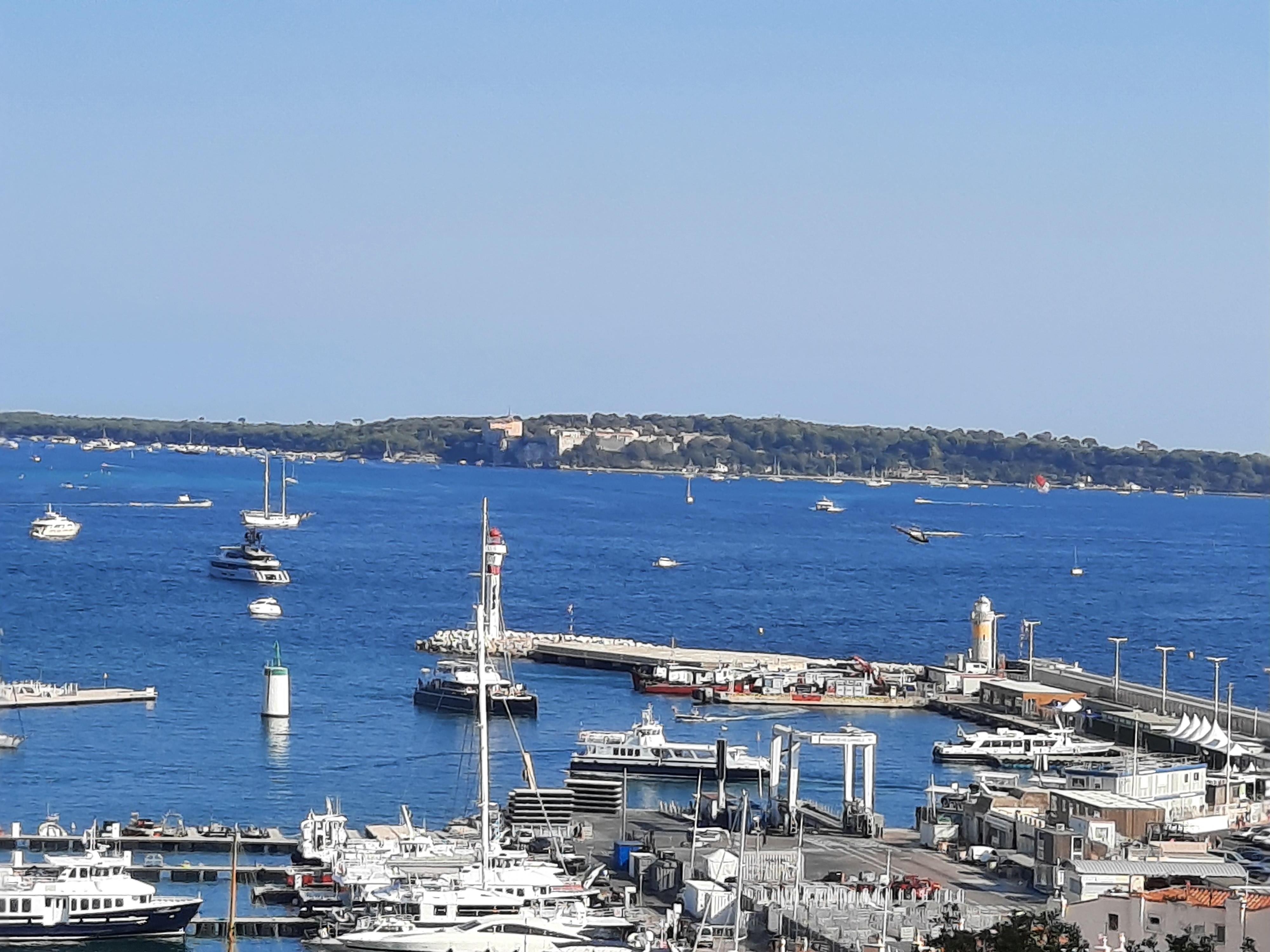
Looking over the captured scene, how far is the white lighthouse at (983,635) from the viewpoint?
3975cm

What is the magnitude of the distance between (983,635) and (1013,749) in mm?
9258

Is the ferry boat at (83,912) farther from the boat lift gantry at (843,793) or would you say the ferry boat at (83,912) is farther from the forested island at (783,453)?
the forested island at (783,453)

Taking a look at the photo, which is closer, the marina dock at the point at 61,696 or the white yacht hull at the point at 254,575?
the marina dock at the point at 61,696

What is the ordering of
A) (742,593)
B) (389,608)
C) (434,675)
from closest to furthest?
(434,675) < (389,608) < (742,593)

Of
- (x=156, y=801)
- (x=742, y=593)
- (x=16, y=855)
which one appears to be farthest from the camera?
(x=742, y=593)

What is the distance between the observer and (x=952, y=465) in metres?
171

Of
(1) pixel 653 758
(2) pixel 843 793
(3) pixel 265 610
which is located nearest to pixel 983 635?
(1) pixel 653 758

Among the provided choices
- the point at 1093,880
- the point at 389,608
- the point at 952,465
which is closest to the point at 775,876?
the point at 1093,880

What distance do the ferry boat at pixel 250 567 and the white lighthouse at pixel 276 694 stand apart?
24693mm

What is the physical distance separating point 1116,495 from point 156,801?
15235cm

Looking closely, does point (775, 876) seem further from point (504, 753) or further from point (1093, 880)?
point (504, 753)


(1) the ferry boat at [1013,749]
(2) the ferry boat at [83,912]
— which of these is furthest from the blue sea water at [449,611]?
(2) the ferry boat at [83,912]

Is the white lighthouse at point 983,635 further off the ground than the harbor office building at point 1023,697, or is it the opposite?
the white lighthouse at point 983,635

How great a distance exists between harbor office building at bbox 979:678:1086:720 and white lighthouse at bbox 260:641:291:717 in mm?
11476
